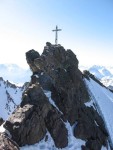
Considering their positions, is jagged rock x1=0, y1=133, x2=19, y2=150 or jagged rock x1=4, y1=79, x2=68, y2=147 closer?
jagged rock x1=0, y1=133, x2=19, y2=150

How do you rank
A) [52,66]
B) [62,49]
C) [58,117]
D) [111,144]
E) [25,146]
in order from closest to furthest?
[25,146]
[58,117]
[111,144]
[52,66]
[62,49]

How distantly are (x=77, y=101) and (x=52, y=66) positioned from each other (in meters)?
7.97

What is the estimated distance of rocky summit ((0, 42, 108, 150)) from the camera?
35625mm

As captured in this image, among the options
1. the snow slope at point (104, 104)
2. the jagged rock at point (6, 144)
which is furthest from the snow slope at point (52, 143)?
the snow slope at point (104, 104)

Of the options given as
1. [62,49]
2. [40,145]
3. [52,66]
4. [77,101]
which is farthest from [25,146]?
[62,49]

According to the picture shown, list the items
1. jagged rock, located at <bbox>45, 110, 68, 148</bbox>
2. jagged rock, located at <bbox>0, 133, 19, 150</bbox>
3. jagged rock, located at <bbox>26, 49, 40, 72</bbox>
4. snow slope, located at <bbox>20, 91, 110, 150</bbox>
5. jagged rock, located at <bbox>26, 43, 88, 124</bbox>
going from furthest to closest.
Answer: jagged rock, located at <bbox>26, 49, 40, 72</bbox> < jagged rock, located at <bbox>26, 43, 88, 124</bbox> < jagged rock, located at <bbox>45, 110, 68, 148</bbox> < snow slope, located at <bbox>20, 91, 110, 150</bbox> < jagged rock, located at <bbox>0, 133, 19, 150</bbox>

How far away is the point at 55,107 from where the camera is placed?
1668 inches

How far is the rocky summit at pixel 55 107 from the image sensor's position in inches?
1403

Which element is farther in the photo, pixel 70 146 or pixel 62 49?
pixel 62 49

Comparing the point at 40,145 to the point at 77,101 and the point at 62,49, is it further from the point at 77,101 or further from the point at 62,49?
the point at 62,49

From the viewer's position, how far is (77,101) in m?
46.7

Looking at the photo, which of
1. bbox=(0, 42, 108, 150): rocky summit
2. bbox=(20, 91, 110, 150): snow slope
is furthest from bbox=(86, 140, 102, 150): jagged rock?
bbox=(20, 91, 110, 150): snow slope

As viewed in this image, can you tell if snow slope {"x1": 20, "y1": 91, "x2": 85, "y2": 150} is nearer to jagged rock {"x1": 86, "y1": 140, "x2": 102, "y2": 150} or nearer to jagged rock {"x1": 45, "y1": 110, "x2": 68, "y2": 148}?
jagged rock {"x1": 45, "y1": 110, "x2": 68, "y2": 148}

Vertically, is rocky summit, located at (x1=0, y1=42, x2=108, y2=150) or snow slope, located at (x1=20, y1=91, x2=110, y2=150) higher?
rocky summit, located at (x1=0, y1=42, x2=108, y2=150)
